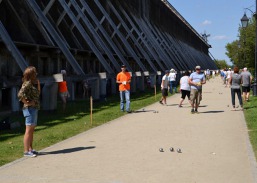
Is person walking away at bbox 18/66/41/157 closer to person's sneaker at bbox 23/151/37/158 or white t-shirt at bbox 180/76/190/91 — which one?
person's sneaker at bbox 23/151/37/158

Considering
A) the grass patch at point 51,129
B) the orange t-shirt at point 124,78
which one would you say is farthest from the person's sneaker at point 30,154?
the orange t-shirt at point 124,78

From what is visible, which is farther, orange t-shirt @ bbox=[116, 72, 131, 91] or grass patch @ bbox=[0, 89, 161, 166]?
orange t-shirt @ bbox=[116, 72, 131, 91]

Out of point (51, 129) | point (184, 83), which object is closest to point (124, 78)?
point (184, 83)

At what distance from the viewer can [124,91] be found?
1587cm

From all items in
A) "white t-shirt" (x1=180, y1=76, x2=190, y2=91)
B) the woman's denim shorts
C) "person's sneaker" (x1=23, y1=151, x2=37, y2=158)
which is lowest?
"person's sneaker" (x1=23, y1=151, x2=37, y2=158)

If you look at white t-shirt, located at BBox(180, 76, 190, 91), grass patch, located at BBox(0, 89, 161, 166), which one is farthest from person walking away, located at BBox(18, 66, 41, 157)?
white t-shirt, located at BBox(180, 76, 190, 91)

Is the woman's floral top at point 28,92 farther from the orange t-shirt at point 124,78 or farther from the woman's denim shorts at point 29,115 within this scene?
the orange t-shirt at point 124,78

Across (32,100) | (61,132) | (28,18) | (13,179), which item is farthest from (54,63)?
(13,179)

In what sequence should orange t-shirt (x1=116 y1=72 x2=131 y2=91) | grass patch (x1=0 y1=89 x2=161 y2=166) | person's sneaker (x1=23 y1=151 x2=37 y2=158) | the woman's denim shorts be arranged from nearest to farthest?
person's sneaker (x1=23 y1=151 x2=37 y2=158) < the woman's denim shorts < grass patch (x1=0 y1=89 x2=161 y2=166) < orange t-shirt (x1=116 y1=72 x2=131 y2=91)

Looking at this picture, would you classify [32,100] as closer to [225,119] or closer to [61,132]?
[61,132]

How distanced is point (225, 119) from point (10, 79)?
661cm

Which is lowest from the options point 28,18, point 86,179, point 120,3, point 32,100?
point 86,179

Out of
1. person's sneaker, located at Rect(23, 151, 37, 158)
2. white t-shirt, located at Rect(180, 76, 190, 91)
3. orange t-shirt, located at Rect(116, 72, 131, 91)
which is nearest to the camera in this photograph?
person's sneaker, located at Rect(23, 151, 37, 158)

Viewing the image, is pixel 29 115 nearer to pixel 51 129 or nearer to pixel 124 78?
pixel 51 129
